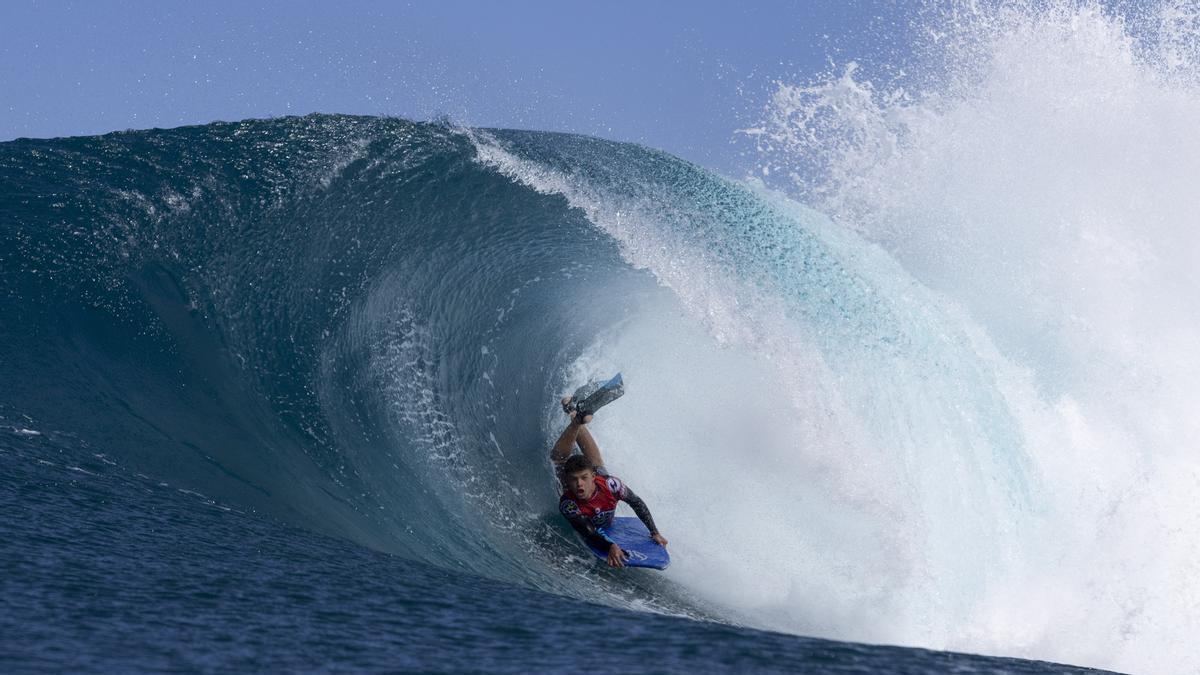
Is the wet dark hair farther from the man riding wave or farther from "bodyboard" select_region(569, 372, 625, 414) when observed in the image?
"bodyboard" select_region(569, 372, 625, 414)

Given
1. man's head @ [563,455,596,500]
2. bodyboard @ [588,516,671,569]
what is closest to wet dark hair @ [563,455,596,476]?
man's head @ [563,455,596,500]

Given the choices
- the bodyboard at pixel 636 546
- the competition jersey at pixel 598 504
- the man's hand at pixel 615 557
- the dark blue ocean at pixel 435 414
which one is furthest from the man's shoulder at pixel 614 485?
the dark blue ocean at pixel 435 414

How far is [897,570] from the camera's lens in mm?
8125

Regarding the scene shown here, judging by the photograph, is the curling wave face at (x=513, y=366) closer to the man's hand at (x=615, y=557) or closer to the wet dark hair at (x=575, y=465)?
the man's hand at (x=615, y=557)

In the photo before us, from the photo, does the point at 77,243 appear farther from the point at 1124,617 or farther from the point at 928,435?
the point at 1124,617

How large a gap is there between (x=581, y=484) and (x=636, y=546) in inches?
25.4

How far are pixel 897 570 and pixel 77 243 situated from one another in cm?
701

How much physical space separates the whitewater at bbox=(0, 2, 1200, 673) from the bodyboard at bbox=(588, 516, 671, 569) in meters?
0.16

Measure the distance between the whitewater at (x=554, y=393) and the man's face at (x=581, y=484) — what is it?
18.3 inches

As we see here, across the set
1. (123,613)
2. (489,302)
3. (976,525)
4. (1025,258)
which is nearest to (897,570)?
(976,525)

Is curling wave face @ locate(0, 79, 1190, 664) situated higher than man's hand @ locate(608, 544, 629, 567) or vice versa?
curling wave face @ locate(0, 79, 1190, 664)

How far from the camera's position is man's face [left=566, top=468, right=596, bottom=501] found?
754 cm

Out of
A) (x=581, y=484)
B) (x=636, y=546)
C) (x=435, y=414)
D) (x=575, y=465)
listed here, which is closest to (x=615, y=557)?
(x=636, y=546)

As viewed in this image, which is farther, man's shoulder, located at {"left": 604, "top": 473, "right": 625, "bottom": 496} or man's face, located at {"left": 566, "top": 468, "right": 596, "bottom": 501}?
man's shoulder, located at {"left": 604, "top": 473, "right": 625, "bottom": 496}
